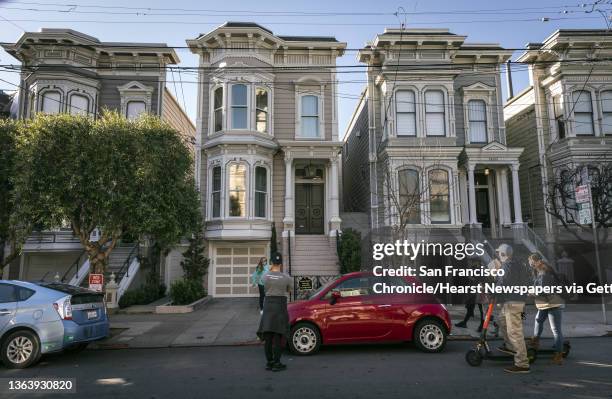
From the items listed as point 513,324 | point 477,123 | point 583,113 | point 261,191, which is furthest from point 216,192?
point 583,113

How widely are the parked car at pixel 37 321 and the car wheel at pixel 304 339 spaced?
383 centimetres

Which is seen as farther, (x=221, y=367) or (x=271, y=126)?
(x=271, y=126)

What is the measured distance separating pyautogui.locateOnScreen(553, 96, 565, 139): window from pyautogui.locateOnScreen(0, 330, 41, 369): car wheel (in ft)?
68.5

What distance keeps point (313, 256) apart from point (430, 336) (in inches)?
372

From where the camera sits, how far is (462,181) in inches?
743

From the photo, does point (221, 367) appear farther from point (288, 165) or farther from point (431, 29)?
point (431, 29)

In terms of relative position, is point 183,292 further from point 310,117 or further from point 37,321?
point 310,117

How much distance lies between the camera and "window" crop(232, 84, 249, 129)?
1775cm

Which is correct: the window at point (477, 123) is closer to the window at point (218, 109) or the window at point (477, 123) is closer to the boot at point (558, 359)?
the window at point (218, 109)

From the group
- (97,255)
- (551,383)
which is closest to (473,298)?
(551,383)

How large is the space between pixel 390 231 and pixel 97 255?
9.56m

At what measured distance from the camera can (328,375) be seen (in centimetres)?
641

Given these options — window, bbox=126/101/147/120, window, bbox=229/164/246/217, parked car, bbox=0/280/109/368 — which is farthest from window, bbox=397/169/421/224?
parked car, bbox=0/280/109/368

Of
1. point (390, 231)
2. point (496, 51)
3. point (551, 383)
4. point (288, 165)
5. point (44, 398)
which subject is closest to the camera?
point (44, 398)
